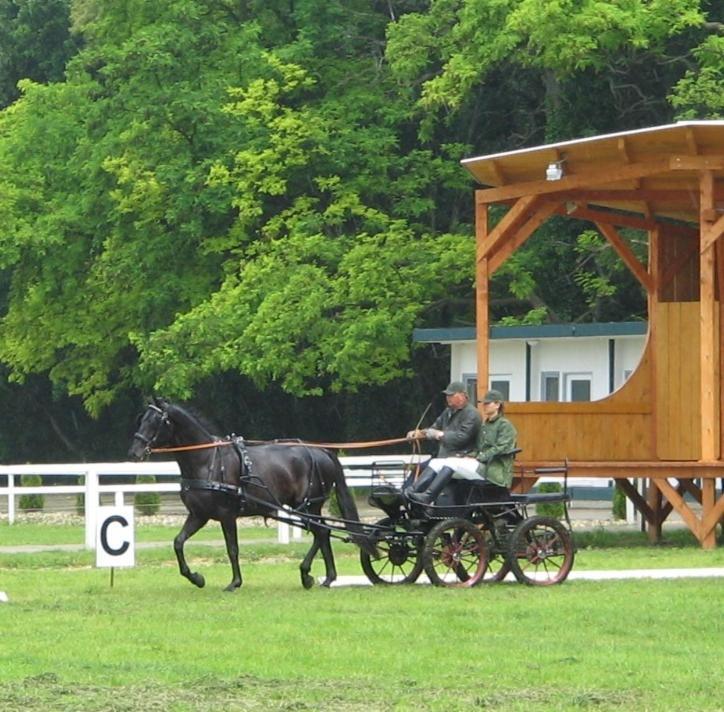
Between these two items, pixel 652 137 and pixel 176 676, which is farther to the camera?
pixel 652 137

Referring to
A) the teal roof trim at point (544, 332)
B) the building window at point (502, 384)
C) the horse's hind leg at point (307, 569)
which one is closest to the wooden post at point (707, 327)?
the horse's hind leg at point (307, 569)

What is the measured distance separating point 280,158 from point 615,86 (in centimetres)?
705

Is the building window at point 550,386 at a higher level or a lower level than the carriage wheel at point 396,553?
higher

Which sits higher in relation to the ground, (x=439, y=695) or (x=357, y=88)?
(x=357, y=88)

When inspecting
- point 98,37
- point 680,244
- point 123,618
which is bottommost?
point 123,618

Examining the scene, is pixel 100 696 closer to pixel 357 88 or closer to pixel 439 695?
pixel 439 695

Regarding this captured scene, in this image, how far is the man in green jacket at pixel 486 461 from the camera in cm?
1791

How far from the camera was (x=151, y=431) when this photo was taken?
17578 millimetres

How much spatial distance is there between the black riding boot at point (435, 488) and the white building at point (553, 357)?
50.8 ft

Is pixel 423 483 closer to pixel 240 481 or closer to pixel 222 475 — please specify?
pixel 240 481

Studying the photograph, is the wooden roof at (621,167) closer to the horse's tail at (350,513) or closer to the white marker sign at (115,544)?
the horse's tail at (350,513)

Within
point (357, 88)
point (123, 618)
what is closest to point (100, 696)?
point (123, 618)

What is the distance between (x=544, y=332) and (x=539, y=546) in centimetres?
1628

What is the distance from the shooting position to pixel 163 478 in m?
36.3
